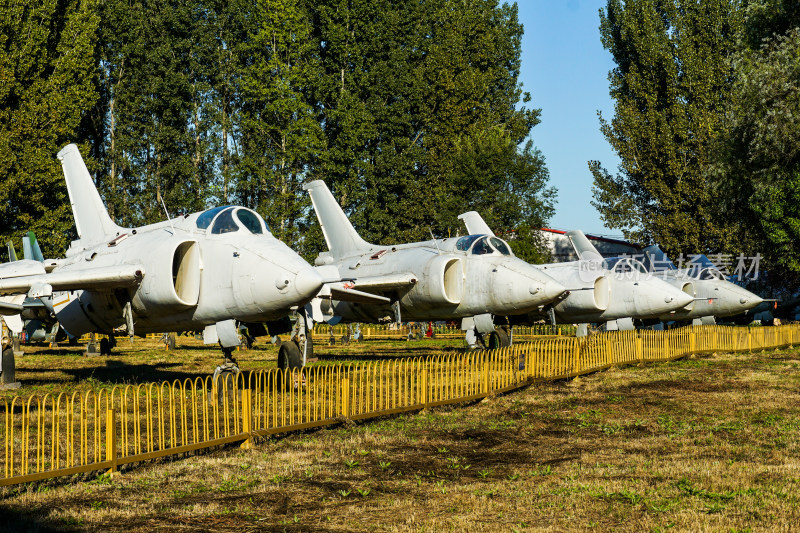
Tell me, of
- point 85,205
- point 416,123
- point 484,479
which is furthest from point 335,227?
point 416,123

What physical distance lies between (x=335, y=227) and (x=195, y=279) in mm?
12046

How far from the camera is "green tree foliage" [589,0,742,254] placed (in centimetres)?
4888

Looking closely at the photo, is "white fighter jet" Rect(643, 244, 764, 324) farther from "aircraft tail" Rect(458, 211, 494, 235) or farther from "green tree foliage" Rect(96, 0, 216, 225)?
"green tree foliage" Rect(96, 0, 216, 225)

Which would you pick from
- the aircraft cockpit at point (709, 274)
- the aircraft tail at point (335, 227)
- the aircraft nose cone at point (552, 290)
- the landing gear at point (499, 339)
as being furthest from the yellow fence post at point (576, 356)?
the aircraft cockpit at point (709, 274)

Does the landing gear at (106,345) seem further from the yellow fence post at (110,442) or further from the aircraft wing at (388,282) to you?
the yellow fence post at (110,442)

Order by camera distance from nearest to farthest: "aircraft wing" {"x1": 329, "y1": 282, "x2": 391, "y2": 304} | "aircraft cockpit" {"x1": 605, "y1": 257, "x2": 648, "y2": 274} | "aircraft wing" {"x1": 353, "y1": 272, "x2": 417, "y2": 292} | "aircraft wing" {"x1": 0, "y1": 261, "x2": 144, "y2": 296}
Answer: "aircraft wing" {"x1": 0, "y1": 261, "x2": 144, "y2": 296} → "aircraft wing" {"x1": 329, "y1": 282, "x2": 391, "y2": 304} → "aircraft wing" {"x1": 353, "y1": 272, "x2": 417, "y2": 292} → "aircraft cockpit" {"x1": 605, "y1": 257, "x2": 648, "y2": 274}

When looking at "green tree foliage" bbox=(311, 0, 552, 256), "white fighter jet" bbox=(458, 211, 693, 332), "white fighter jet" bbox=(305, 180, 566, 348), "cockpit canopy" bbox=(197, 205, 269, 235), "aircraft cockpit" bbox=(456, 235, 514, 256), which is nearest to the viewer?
"cockpit canopy" bbox=(197, 205, 269, 235)

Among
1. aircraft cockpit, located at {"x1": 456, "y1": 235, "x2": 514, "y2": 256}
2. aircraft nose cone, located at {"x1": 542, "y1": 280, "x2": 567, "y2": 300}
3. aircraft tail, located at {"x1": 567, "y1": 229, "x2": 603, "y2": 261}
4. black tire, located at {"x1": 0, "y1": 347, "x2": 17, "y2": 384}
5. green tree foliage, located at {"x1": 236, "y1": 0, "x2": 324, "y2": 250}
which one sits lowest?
black tire, located at {"x1": 0, "y1": 347, "x2": 17, "y2": 384}

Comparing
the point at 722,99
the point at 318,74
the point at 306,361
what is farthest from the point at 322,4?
the point at 306,361

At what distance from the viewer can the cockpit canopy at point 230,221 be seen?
53.2 feet

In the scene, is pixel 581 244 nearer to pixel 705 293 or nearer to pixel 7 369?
pixel 705 293

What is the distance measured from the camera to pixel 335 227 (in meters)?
27.7

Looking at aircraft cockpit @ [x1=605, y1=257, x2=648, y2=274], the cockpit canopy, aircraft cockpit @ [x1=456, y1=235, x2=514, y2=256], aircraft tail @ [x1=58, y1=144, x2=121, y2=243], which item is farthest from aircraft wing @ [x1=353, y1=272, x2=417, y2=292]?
aircraft cockpit @ [x1=605, y1=257, x2=648, y2=274]

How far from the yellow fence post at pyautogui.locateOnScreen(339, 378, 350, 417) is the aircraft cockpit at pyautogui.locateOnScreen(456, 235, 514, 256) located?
1126cm
